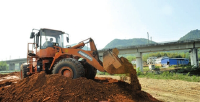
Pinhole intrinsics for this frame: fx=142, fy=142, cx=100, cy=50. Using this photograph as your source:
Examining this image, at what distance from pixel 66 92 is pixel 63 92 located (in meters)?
0.10

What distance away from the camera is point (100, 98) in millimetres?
4527

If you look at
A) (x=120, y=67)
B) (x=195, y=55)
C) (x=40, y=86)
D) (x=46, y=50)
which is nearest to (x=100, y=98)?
(x=120, y=67)

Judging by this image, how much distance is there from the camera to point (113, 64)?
18.3ft

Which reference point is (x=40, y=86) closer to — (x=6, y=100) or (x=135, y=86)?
(x=6, y=100)

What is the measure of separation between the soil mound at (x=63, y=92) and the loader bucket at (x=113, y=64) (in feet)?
2.09

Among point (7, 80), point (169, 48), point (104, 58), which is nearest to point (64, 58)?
point (104, 58)

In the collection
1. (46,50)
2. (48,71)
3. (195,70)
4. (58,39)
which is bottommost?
(195,70)

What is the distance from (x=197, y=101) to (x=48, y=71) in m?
7.26

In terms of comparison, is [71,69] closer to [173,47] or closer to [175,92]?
[175,92]

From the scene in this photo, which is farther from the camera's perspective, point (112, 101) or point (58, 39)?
point (58, 39)

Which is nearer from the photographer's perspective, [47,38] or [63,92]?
[63,92]

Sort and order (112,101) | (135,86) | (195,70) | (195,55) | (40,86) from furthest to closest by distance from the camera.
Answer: (195,55)
(195,70)
(135,86)
(40,86)
(112,101)

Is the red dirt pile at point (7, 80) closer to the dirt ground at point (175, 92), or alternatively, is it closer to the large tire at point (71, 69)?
the large tire at point (71, 69)

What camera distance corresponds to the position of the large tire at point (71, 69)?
5.99 meters
